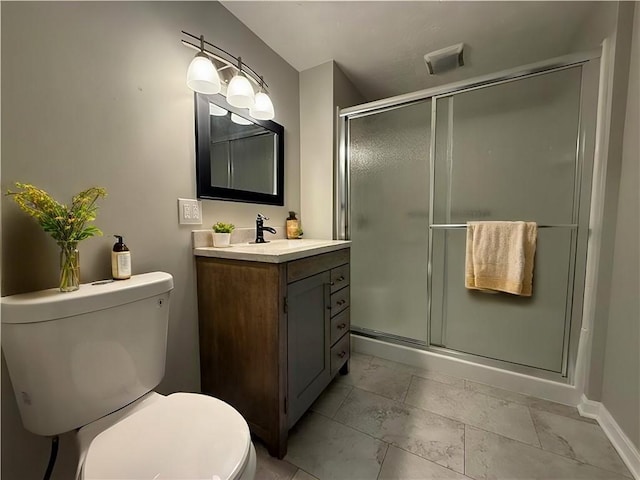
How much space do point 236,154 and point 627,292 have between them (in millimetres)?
1966

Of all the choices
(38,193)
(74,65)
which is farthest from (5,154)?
(74,65)

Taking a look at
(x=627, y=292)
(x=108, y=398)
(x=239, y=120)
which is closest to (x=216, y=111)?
(x=239, y=120)

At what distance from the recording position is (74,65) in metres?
0.84

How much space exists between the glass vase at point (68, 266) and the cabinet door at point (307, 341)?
26.9 inches

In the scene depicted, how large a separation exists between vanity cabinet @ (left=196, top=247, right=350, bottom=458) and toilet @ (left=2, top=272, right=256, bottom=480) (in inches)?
11.1

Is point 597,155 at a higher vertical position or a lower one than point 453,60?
lower

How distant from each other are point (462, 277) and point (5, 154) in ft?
7.26

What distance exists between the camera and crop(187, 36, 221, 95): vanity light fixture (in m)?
1.09

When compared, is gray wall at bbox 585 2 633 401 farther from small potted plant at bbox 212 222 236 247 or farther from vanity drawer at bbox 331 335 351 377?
small potted plant at bbox 212 222 236 247

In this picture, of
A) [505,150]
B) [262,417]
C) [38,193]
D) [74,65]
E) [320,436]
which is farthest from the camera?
[505,150]

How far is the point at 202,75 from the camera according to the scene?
3.57 ft

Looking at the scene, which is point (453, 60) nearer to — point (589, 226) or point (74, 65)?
point (589, 226)

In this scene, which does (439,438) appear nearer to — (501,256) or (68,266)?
(501,256)

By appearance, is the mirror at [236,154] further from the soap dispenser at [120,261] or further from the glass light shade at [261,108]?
the soap dispenser at [120,261]
